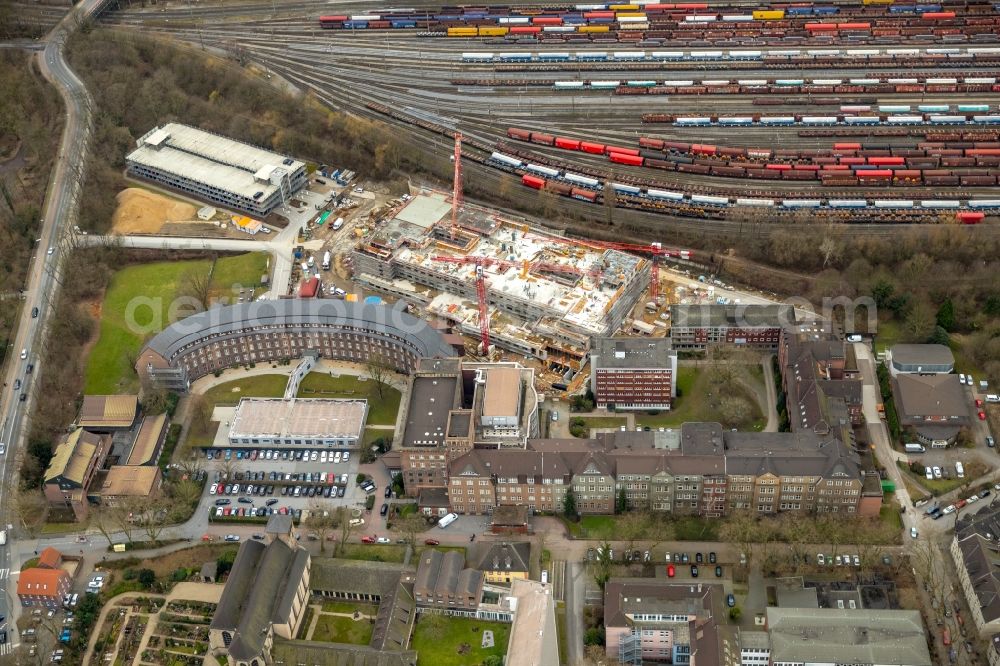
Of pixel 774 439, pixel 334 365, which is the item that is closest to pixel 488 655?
pixel 774 439

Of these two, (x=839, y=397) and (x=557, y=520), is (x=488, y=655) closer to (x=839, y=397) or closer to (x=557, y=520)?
(x=557, y=520)

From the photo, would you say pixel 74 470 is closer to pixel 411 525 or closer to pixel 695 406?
pixel 411 525

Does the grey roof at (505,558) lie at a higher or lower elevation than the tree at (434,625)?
higher

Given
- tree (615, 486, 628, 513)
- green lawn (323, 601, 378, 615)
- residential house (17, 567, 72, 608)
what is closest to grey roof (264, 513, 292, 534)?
green lawn (323, 601, 378, 615)

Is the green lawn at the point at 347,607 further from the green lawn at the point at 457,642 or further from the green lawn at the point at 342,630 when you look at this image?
the green lawn at the point at 457,642

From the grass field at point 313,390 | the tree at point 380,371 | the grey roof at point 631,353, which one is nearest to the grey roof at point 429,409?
the grass field at point 313,390
